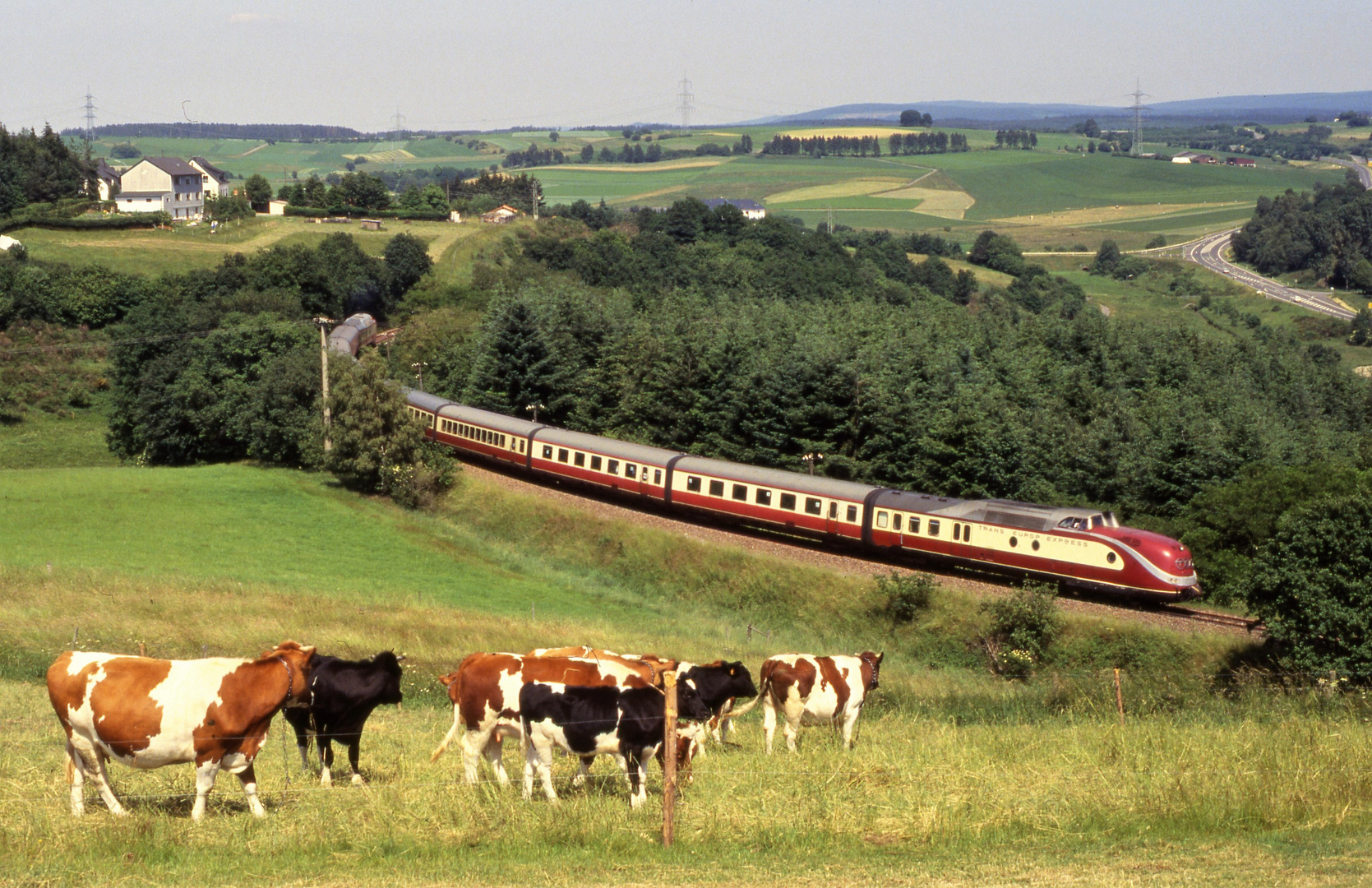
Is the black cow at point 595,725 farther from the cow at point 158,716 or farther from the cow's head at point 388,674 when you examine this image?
the cow at point 158,716

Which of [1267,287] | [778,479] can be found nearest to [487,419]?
[778,479]

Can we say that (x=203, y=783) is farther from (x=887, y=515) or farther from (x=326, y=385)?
(x=326, y=385)

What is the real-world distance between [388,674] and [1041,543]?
2613cm

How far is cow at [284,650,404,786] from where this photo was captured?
16.3 metres

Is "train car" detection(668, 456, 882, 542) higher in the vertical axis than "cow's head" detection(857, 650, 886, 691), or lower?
lower

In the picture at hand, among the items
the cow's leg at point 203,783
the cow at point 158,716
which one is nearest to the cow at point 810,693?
the cow at point 158,716

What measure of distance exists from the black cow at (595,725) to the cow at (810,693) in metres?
4.67

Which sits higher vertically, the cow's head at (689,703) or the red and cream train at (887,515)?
the cow's head at (689,703)

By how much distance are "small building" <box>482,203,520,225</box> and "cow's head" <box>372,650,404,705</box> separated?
415 ft

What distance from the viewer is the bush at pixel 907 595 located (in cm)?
3922

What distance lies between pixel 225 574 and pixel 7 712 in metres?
18.9

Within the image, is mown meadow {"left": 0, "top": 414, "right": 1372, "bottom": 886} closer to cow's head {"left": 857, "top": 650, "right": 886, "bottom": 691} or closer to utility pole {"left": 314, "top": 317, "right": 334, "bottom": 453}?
cow's head {"left": 857, "top": 650, "right": 886, "bottom": 691}

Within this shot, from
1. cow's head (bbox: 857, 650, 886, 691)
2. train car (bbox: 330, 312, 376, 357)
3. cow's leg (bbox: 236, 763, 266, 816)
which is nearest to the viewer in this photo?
cow's leg (bbox: 236, 763, 266, 816)

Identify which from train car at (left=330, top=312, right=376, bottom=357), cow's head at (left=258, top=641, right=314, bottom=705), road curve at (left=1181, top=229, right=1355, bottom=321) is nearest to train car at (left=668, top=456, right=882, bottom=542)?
cow's head at (left=258, top=641, right=314, bottom=705)
